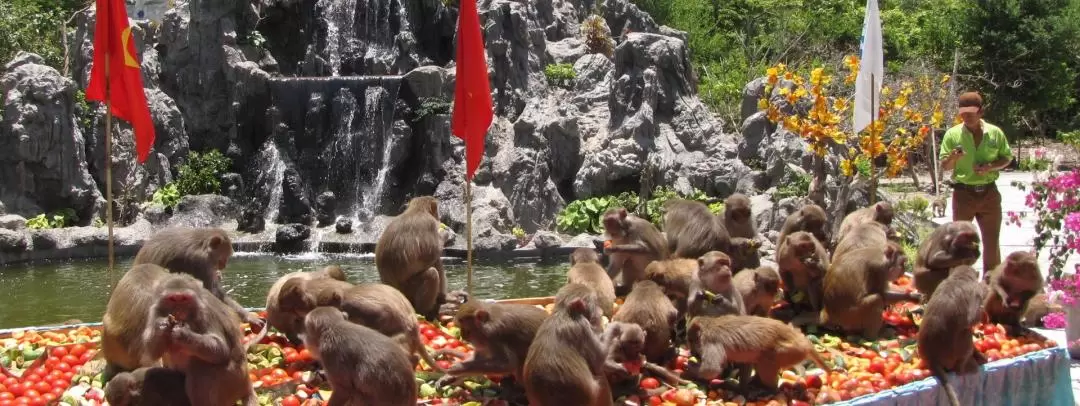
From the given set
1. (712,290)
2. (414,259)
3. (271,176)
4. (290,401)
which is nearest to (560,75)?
(271,176)

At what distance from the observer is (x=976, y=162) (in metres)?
8.44

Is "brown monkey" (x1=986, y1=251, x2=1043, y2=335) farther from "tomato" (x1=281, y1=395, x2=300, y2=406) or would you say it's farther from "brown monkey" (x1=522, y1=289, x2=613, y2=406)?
"tomato" (x1=281, y1=395, x2=300, y2=406)

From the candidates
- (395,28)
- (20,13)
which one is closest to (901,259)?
(395,28)

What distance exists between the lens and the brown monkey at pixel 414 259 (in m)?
6.56

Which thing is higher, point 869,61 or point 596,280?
point 869,61

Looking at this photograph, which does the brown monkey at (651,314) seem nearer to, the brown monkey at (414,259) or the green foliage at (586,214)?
the brown monkey at (414,259)

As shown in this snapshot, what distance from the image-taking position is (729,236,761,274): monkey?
7.16m

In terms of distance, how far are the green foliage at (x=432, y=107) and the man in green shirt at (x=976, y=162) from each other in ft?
40.0

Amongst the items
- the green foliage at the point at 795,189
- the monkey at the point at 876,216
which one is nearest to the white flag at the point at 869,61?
the monkey at the point at 876,216

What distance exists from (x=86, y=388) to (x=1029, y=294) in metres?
5.97

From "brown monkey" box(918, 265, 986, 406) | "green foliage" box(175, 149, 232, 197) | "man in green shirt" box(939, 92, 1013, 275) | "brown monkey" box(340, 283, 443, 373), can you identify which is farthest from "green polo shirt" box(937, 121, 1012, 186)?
"green foliage" box(175, 149, 232, 197)

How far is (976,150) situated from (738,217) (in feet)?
7.49

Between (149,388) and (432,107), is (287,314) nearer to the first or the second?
(149,388)

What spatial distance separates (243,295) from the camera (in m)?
13.2
